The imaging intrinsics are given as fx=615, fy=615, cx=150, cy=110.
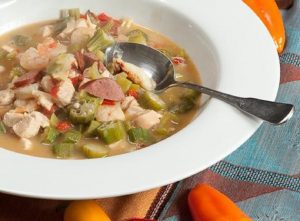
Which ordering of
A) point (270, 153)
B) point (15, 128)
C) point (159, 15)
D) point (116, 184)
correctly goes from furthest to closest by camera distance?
point (159, 15) → point (270, 153) → point (15, 128) → point (116, 184)

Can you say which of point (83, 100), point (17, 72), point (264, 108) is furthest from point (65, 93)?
point (264, 108)

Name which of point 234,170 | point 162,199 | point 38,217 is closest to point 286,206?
point 234,170

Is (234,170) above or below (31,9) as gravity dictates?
below

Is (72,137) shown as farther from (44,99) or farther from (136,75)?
(136,75)

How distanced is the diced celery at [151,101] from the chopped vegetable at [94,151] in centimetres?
33

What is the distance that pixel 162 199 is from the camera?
8.14 feet

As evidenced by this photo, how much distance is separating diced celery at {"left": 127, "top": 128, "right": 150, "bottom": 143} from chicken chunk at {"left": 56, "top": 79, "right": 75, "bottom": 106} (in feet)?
0.97

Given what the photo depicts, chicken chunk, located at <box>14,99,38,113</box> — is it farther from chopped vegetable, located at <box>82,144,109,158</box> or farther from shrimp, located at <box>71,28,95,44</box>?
shrimp, located at <box>71,28,95,44</box>

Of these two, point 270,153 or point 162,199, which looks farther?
point 270,153

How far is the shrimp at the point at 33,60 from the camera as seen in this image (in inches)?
112

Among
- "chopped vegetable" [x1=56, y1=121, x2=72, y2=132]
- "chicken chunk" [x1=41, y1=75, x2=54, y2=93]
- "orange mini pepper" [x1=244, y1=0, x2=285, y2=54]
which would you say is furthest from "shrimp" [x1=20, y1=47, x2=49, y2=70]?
"orange mini pepper" [x1=244, y1=0, x2=285, y2=54]

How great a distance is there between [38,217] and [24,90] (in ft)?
1.94

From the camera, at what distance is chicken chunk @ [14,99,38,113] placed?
260 cm

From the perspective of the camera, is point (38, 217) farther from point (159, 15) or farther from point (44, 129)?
point (159, 15)
